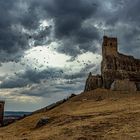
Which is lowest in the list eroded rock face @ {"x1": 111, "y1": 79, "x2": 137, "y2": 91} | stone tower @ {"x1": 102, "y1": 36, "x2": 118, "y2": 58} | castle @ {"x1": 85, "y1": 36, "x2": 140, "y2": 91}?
eroded rock face @ {"x1": 111, "y1": 79, "x2": 137, "y2": 91}

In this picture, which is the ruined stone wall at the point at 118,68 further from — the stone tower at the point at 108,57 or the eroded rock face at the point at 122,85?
the eroded rock face at the point at 122,85

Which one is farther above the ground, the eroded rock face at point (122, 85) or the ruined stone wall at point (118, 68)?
the ruined stone wall at point (118, 68)

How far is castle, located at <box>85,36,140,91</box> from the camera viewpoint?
56231 mm

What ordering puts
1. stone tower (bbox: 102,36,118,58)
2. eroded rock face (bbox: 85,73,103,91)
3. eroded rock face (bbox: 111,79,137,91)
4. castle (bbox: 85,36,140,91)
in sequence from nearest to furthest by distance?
eroded rock face (bbox: 111,79,137,91) < castle (bbox: 85,36,140,91) < eroded rock face (bbox: 85,73,103,91) < stone tower (bbox: 102,36,118,58)

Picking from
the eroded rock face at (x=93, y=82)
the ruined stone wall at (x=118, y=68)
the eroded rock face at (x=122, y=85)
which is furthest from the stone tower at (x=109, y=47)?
the eroded rock face at (x=122, y=85)

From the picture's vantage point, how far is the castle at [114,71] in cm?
5623

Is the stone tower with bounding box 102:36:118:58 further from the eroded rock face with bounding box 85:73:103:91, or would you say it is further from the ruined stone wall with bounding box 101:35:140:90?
the eroded rock face with bounding box 85:73:103:91

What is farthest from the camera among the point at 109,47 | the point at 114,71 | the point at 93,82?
the point at 109,47

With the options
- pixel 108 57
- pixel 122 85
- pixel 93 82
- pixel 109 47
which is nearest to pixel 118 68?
pixel 108 57

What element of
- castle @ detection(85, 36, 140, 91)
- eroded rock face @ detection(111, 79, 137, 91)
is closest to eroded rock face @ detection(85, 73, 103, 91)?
castle @ detection(85, 36, 140, 91)

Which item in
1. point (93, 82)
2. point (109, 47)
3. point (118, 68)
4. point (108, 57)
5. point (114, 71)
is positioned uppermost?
point (109, 47)

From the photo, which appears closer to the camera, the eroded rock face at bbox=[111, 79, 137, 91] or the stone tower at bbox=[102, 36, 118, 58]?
the eroded rock face at bbox=[111, 79, 137, 91]

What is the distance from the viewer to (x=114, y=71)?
57594 mm

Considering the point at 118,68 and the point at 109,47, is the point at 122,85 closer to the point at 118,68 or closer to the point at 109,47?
the point at 118,68
